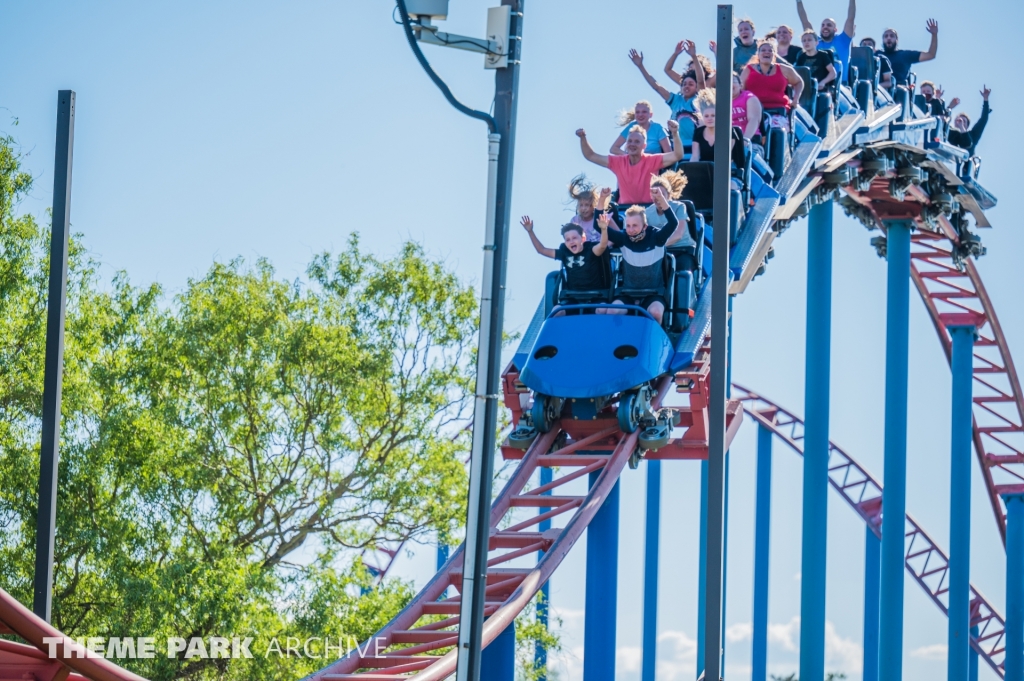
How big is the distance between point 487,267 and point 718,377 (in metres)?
1.65

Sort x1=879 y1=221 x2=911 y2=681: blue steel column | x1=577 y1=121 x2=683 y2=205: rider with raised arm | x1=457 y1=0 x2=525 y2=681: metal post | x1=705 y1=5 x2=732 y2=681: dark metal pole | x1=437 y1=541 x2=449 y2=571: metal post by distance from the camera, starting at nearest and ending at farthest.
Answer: x1=457 y1=0 x2=525 y2=681: metal post, x1=705 y1=5 x2=732 y2=681: dark metal pole, x1=577 y1=121 x2=683 y2=205: rider with raised arm, x1=437 y1=541 x2=449 y2=571: metal post, x1=879 y1=221 x2=911 y2=681: blue steel column

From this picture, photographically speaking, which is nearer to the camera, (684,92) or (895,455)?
(684,92)

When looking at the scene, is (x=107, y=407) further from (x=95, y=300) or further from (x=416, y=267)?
(x=416, y=267)

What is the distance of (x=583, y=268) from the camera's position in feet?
29.1

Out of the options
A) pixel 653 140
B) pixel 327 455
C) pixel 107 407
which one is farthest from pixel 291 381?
pixel 653 140

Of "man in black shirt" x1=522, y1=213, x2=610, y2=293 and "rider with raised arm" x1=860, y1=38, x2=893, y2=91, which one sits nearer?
"man in black shirt" x1=522, y1=213, x2=610, y2=293

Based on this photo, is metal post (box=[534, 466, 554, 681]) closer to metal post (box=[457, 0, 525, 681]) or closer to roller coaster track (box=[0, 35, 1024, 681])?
roller coaster track (box=[0, 35, 1024, 681])

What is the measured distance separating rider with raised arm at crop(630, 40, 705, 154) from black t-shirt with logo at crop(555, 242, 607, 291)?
1761 mm

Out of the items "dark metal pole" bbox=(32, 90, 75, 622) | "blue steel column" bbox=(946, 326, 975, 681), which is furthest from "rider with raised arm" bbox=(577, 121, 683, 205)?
"blue steel column" bbox=(946, 326, 975, 681)

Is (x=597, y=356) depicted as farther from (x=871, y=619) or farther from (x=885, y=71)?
(x=871, y=619)

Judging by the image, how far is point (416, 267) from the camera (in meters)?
12.0

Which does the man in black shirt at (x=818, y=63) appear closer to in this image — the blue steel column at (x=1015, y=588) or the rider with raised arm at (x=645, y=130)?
the rider with raised arm at (x=645, y=130)

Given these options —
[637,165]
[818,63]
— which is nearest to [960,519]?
[818,63]

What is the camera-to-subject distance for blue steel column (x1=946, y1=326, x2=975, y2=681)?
46.1 feet
